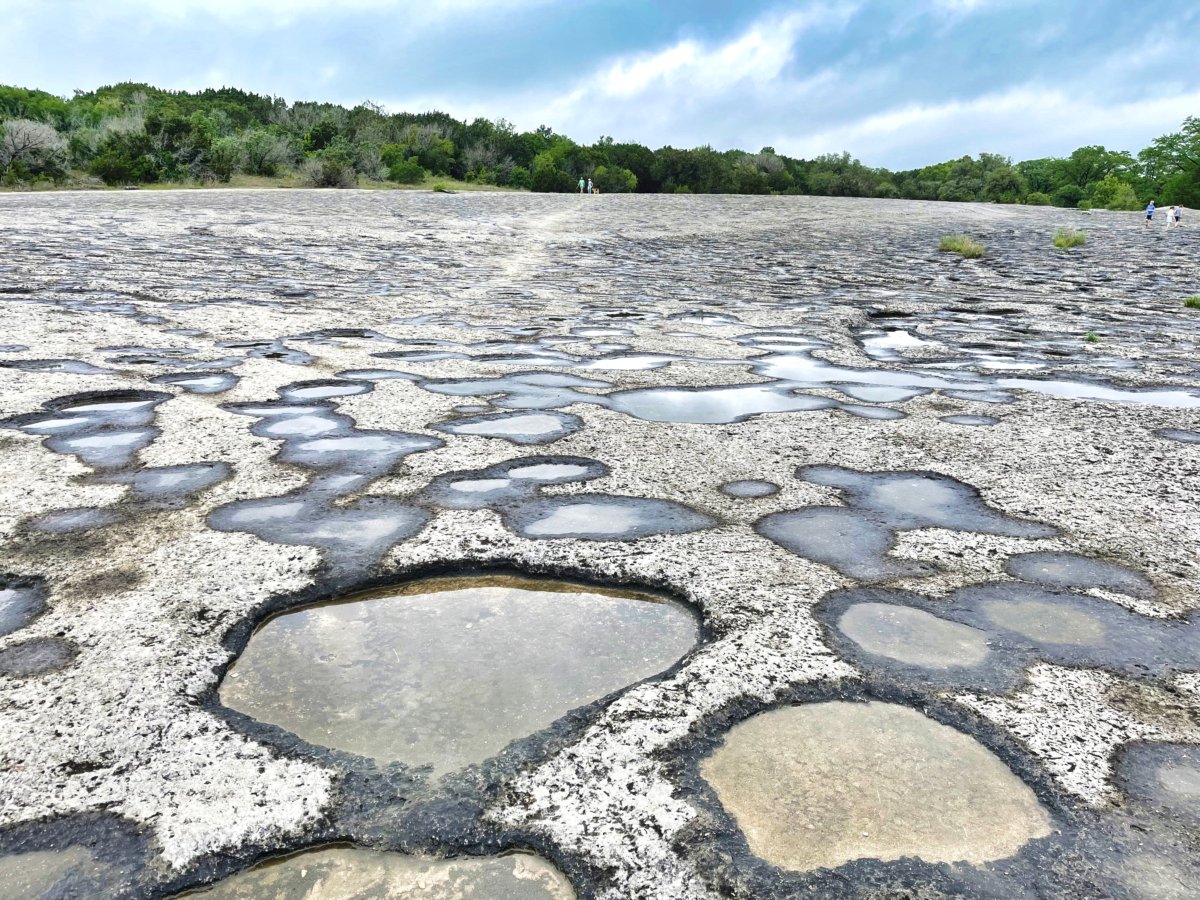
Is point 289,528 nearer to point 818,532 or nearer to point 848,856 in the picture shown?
point 818,532

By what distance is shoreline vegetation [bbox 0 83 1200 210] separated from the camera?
29688 millimetres

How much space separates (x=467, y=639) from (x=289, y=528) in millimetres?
694

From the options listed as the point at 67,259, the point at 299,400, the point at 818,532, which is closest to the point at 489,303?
the point at 299,400

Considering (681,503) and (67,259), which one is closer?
(681,503)

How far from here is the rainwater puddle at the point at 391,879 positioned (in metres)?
0.99

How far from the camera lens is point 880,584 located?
1.76 metres

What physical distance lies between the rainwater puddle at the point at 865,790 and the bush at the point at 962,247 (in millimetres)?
12465

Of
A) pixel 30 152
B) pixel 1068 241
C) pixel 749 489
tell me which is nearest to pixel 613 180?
pixel 30 152

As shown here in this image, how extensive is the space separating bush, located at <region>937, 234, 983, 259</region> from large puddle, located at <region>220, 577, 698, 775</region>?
12320 millimetres

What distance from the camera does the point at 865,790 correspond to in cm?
116

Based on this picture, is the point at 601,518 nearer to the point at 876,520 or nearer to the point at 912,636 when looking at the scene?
the point at 876,520

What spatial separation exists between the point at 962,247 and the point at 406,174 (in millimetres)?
28830

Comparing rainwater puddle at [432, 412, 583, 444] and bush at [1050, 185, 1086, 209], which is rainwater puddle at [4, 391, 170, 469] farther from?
bush at [1050, 185, 1086, 209]

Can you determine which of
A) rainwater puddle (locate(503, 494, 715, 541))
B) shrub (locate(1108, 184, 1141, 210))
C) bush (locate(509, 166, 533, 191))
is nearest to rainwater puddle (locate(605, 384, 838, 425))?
rainwater puddle (locate(503, 494, 715, 541))
